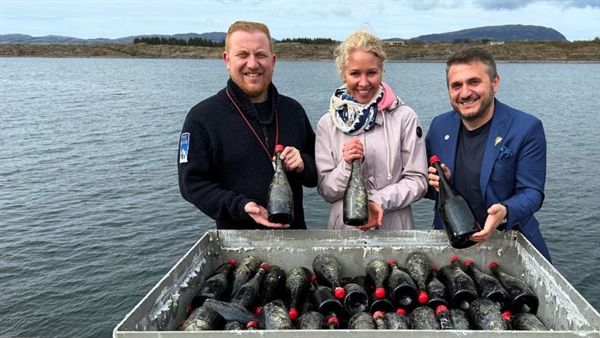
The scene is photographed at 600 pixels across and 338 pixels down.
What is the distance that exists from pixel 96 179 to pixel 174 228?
6.58 m

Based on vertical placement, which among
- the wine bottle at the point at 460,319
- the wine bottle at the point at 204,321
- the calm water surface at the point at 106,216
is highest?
the wine bottle at the point at 204,321

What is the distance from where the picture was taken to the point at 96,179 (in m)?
20.9

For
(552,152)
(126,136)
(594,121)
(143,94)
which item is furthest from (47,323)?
(143,94)

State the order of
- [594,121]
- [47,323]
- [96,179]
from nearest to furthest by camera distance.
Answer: [47,323] → [96,179] → [594,121]

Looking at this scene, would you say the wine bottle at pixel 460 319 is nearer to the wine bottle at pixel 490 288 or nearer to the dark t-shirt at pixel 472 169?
the wine bottle at pixel 490 288

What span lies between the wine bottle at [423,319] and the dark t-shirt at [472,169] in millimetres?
1490

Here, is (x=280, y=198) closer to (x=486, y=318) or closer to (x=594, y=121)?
(x=486, y=318)

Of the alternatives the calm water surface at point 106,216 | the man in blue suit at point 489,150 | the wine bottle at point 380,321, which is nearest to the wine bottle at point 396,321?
the wine bottle at point 380,321

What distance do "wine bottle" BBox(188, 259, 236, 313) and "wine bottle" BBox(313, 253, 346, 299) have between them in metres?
0.73

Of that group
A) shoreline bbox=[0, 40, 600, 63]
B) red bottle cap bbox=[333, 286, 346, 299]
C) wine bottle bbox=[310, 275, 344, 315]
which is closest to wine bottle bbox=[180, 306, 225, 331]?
wine bottle bbox=[310, 275, 344, 315]

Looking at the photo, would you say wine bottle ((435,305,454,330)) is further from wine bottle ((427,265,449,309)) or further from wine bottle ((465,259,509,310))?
wine bottle ((465,259,509,310))

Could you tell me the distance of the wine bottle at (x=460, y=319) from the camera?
3.40m

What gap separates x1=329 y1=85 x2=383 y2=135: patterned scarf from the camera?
187 inches

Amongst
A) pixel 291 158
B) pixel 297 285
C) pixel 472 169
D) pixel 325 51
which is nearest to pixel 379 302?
pixel 297 285
